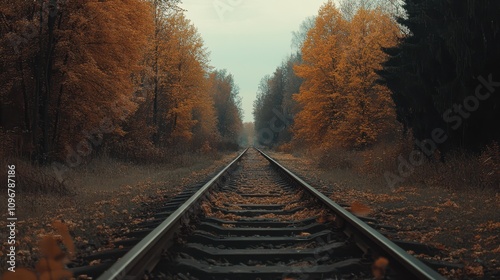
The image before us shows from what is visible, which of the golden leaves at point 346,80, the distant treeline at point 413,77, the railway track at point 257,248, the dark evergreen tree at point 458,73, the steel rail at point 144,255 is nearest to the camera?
the steel rail at point 144,255

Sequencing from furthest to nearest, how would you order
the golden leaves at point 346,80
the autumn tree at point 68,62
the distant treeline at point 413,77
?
the golden leaves at point 346,80 → the autumn tree at point 68,62 → the distant treeline at point 413,77

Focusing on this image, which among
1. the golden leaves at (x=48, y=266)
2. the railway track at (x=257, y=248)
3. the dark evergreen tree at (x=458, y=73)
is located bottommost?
the railway track at (x=257, y=248)

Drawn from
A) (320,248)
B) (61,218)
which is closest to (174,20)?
(61,218)

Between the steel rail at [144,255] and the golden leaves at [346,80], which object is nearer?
the steel rail at [144,255]

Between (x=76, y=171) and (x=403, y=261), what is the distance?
1203 cm

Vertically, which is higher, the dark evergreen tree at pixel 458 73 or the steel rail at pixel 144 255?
the dark evergreen tree at pixel 458 73

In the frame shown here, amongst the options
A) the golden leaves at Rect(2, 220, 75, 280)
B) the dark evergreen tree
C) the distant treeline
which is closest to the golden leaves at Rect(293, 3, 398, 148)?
→ the distant treeline

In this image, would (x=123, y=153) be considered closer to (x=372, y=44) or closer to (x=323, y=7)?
(x=372, y=44)

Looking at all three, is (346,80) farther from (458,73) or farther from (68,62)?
(68,62)

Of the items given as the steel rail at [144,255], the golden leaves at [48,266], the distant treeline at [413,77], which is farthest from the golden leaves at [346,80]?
the golden leaves at [48,266]

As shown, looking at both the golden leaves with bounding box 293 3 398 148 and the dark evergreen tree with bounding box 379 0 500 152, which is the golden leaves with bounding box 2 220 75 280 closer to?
the dark evergreen tree with bounding box 379 0 500 152

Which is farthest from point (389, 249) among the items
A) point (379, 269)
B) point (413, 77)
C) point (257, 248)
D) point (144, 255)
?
point (413, 77)

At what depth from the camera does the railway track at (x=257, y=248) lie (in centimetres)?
368

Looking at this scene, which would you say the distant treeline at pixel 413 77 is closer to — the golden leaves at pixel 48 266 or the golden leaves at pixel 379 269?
the golden leaves at pixel 379 269
